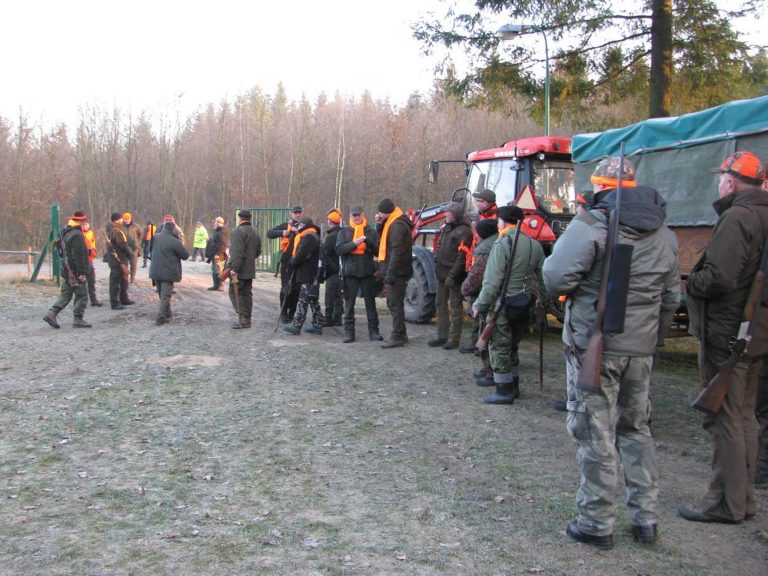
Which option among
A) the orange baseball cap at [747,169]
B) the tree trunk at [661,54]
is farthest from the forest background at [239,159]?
the orange baseball cap at [747,169]

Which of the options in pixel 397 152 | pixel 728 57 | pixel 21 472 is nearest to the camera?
pixel 21 472

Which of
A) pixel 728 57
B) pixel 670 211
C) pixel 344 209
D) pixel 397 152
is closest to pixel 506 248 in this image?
pixel 670 211

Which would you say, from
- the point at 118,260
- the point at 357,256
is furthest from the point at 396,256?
the point at 118,260

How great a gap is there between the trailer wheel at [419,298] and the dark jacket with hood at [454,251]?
5.81 ft

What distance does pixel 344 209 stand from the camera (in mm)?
43500

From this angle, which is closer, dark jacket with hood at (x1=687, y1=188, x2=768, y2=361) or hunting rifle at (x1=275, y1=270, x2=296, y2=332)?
dark jacket with hood at (x1=687, y1=188, x2=768, y2=361)

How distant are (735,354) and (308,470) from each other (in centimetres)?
291

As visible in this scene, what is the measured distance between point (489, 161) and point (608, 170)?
7008 mm

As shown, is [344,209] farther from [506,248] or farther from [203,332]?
[506,248]

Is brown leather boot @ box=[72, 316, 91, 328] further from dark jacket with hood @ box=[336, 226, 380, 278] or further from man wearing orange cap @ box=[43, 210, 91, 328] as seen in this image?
dark jacket with hood @ box=[336, 226, 380, 278]

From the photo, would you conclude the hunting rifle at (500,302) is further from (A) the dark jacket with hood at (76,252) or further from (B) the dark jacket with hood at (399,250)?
(A) the dark jacket with hood at (76,252)

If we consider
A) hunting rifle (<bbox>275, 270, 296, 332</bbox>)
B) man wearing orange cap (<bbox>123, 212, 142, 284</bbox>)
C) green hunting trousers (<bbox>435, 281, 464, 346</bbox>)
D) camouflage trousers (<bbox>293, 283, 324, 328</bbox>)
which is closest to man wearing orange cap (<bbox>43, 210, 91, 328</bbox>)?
hunting rifle (<bbox>275, 270, 296, 332</bbox>)

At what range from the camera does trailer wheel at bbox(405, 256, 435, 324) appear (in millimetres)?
11633

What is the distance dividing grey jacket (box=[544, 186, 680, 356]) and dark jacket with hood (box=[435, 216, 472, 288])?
5.37 metres
